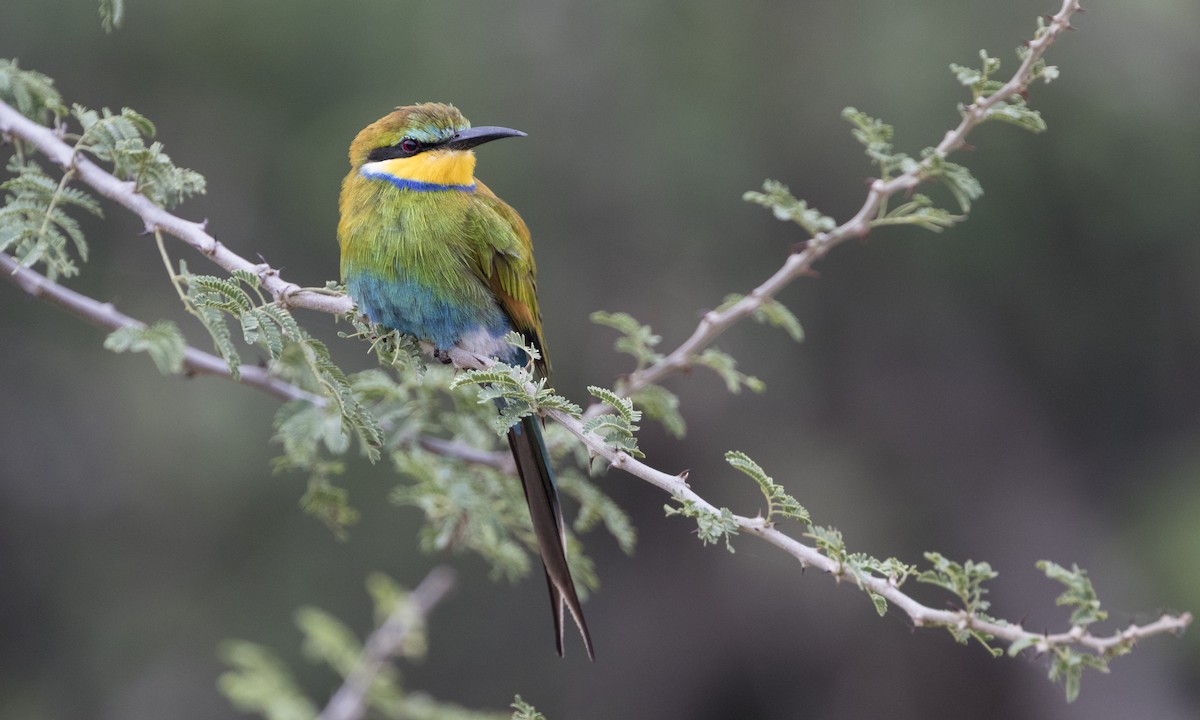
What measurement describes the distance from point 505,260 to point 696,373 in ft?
11.7

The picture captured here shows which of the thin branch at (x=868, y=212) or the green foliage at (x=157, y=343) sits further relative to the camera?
the thin branch at (x=868, y=212)

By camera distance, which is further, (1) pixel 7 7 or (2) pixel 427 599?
(1) pixel 7 7

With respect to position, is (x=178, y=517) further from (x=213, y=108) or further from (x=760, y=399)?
(x=760, y=399)

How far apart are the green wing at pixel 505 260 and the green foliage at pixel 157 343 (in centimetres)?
93

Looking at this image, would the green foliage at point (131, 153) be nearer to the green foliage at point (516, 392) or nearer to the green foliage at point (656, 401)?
the green foliage at point (516, 392)

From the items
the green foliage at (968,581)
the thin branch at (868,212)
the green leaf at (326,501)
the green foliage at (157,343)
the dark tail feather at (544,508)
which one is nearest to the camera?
the green foliage at (968,581)

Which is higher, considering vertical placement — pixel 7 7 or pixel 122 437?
pixel 7 7

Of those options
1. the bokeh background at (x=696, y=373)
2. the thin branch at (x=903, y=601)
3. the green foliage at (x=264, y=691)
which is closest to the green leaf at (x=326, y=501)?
the green foliage at (x=264, y=691)

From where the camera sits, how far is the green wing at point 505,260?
2.68 m

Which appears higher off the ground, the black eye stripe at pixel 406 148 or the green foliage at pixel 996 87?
the black eye stripe at pixel 406 148

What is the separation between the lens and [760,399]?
21.3 feet

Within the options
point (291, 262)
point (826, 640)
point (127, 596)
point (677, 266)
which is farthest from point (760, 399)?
point (127, 596)

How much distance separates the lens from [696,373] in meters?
6.22

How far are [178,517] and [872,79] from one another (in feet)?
14.4
